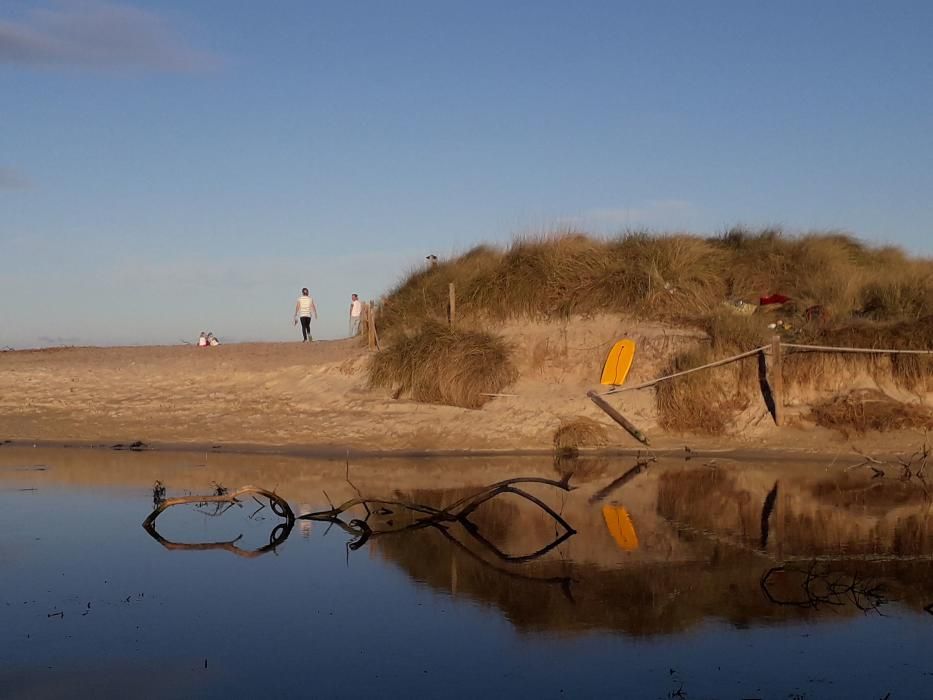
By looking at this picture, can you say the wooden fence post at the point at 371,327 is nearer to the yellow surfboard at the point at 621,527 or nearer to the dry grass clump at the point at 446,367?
the dry grass clump at the point at 446,367

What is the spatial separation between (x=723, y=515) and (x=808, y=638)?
4.53 m

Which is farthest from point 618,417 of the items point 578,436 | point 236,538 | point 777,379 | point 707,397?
point 236,538

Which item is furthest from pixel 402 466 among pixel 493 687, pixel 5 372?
pixel 5 372

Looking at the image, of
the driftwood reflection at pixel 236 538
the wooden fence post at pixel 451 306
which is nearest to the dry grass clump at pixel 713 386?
the wooden fence post at pixel 451 306

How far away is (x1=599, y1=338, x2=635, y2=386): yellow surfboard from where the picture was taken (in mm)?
19203

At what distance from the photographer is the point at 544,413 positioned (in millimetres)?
18562

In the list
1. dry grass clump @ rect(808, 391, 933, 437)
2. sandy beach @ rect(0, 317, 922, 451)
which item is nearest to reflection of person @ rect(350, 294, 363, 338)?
sandy beach @ rect(0, 317, 922, 451)

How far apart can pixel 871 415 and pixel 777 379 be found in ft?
4.78

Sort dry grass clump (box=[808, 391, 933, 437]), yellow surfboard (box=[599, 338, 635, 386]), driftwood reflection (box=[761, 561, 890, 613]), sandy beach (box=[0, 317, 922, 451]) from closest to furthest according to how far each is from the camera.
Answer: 1. driftwood reflection (box=[761, 561, 890, 613])
2. dry grass clump (box=[808, 391, 933, 437])
3. sandy beach (box=[0, 317, 922, 451])
4. yellow surfboard (box=[599, 338, 635, 386])

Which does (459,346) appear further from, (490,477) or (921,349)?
(921,349)

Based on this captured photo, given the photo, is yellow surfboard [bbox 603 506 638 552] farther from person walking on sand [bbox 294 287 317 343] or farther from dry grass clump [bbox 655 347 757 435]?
person walking on sand [bbox 294 287 317 343]

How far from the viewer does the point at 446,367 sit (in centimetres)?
1953

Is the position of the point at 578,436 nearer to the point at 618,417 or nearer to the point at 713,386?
the point at 618,417

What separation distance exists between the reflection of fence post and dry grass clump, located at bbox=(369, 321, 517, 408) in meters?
4.57
